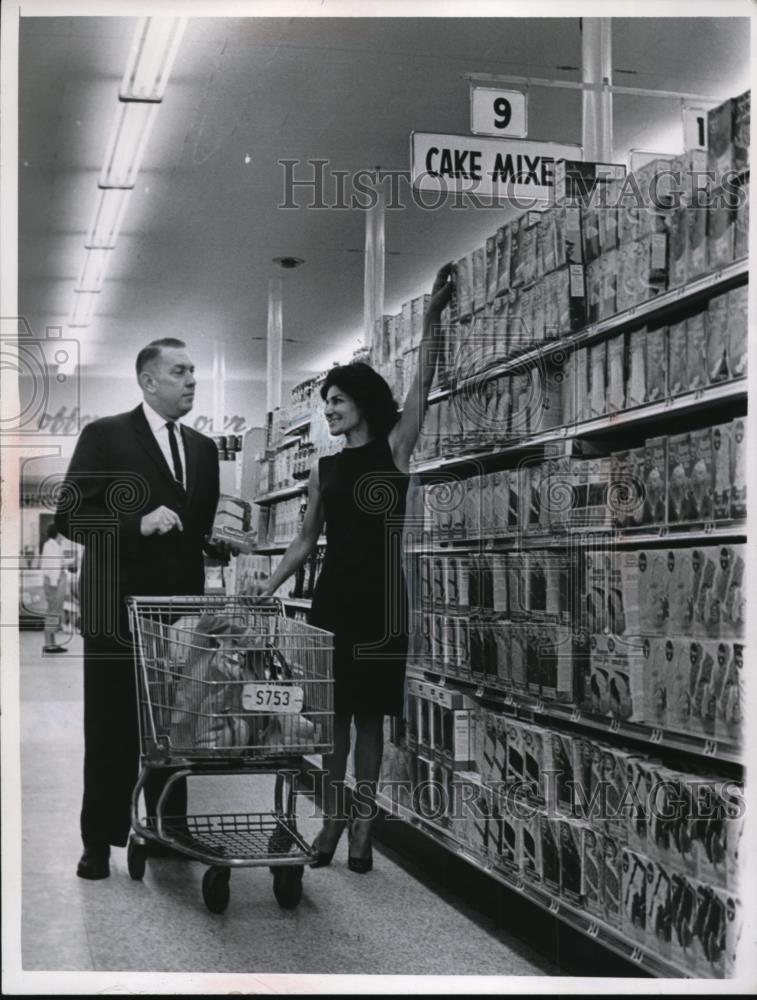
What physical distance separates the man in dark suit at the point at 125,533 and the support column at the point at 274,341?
0.24m

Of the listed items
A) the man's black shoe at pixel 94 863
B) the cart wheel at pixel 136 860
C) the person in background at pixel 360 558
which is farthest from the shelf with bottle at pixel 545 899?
Result: the man's black shoe at pixel 94 863

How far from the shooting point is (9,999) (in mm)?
3520

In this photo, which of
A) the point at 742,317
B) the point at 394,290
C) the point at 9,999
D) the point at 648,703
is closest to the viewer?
the point at 742,317

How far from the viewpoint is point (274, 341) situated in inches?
147

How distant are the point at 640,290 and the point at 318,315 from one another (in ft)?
3.29

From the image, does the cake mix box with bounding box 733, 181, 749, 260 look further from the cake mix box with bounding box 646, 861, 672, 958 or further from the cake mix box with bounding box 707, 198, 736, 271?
Answer: the cake mix box with bounding box 646, 861, 672, 958

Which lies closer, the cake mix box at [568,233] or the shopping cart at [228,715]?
the shopping cart at [228,715]

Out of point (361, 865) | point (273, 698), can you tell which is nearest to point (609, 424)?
point (273, 698)

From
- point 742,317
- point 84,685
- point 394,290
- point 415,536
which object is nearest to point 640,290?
point 742,317

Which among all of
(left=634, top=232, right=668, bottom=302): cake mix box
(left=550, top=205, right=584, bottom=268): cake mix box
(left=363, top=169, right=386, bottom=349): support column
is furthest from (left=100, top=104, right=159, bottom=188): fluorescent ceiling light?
(left=634, top=232, right=668, bottom=302): cake mix box

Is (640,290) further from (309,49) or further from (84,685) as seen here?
(84,685)

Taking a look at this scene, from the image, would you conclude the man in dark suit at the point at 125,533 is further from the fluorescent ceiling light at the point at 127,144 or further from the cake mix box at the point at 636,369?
the cake mix box at the point at 636,369

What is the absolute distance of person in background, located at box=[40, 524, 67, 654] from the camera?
3512mm

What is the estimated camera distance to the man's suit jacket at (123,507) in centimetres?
356
